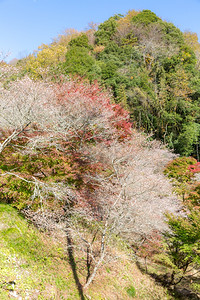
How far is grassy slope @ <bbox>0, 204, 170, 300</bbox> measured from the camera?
4.62 meters

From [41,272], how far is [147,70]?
898 inches

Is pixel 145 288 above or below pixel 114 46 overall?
below

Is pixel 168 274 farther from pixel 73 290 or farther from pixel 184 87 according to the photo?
pixel 184 87

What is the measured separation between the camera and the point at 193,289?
25.5 ft

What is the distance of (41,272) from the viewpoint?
523cm

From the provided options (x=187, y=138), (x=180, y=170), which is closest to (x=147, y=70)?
(x=187, y=138)

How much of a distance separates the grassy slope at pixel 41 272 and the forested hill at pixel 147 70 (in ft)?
37.6

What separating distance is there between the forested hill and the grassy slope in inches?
451

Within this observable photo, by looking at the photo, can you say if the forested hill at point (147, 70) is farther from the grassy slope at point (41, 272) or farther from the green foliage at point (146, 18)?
the grassy slope at point (41, 272)

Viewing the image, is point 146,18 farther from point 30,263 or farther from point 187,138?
point 30,263

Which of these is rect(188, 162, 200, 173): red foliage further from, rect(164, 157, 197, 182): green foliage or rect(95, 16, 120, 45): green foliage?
rect(95, 16, 120, 45): green foliage

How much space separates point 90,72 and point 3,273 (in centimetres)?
1704

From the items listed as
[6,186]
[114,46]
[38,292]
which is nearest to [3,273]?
[38,292]

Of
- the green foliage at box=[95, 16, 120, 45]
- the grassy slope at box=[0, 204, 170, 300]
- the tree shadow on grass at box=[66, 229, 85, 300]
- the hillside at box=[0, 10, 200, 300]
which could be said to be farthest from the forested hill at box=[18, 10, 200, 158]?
the tree shadow on grass at box=[66, 229, 85, 300]
